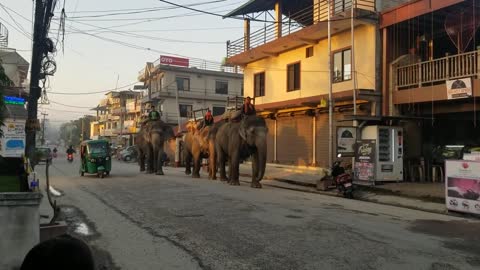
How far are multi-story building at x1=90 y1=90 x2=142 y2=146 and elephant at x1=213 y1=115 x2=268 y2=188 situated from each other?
166ft

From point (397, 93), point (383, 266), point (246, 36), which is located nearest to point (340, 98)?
point (397, 93)

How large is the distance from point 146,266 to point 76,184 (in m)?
13.8

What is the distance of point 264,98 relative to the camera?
98.2 feet

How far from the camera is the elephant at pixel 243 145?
18312mm

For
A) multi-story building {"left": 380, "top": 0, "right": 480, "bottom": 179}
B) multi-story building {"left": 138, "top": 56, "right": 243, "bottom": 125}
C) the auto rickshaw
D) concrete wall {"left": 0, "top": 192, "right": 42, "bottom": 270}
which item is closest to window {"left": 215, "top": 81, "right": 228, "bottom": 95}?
multi-story building {"left": 138, "top": 56, "right": 243, "bottom": 125}

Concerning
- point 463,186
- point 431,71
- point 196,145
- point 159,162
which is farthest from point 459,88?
point 159,162

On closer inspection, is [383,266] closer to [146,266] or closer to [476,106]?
[146,266]

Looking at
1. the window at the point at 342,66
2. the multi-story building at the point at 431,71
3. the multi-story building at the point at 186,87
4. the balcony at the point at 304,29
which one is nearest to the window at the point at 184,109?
the multi-story building at the point at 186,87

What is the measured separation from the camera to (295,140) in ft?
86.6

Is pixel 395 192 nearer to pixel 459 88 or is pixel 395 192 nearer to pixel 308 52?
pixel 459 88

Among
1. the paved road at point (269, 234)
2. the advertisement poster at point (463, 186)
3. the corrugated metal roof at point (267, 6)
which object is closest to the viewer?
the paved road at point (269, 234)

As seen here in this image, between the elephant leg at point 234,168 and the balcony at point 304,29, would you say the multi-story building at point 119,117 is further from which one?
the elephant leg at point 234,168

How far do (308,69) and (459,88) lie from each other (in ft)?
31.6

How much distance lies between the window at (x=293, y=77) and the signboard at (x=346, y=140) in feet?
26.0
